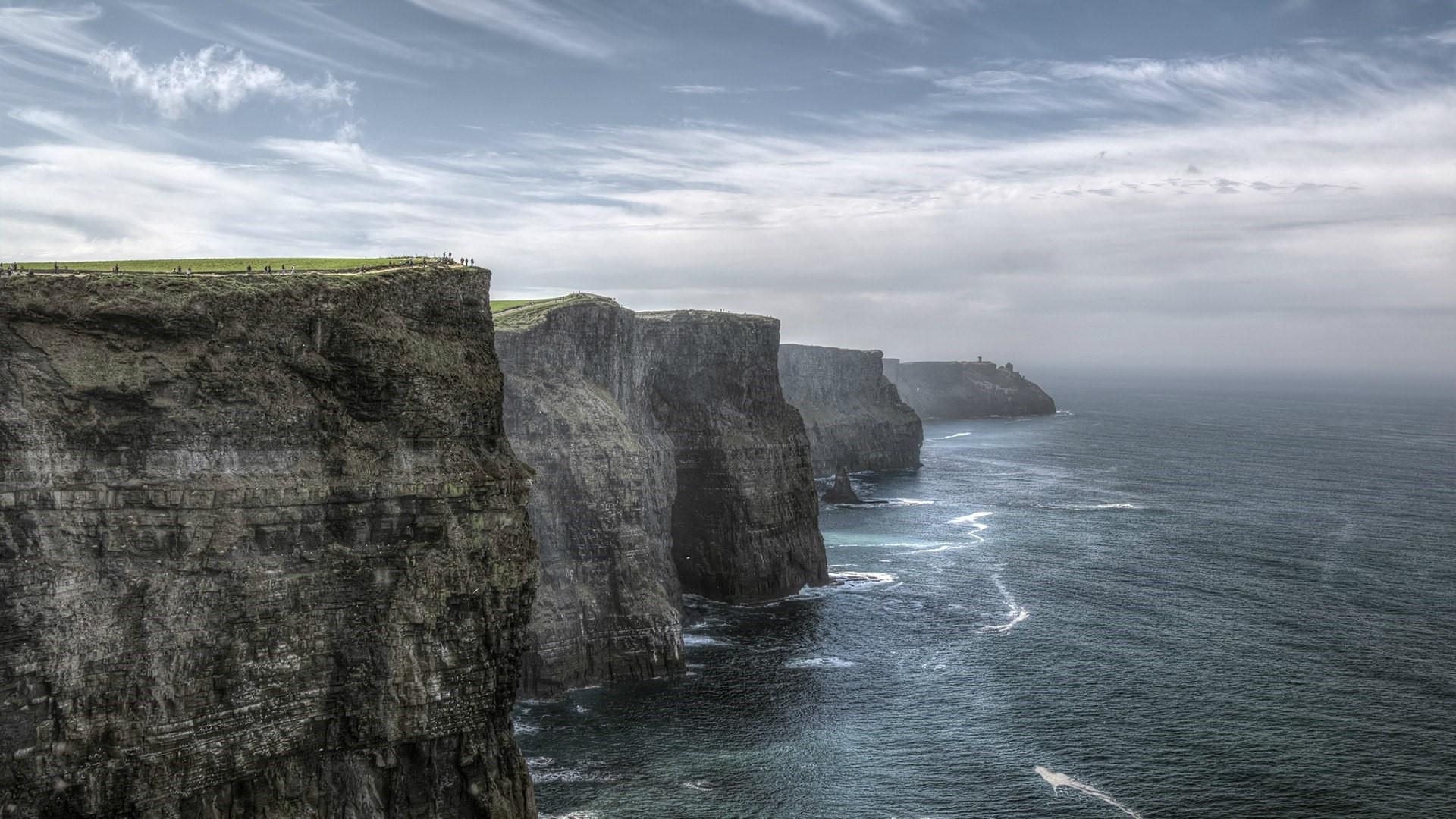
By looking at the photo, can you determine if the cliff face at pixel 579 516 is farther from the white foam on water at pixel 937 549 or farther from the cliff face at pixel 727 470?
the white foam on water at pixel 937 549

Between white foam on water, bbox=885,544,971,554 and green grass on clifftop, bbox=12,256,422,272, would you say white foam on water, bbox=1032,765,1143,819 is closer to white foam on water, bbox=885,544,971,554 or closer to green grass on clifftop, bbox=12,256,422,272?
green grass on clifftop, bbox=12,256,422,272

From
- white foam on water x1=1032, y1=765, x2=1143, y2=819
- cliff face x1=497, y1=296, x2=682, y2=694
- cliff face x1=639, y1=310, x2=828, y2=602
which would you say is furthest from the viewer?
cliff face x1=639, y1=310, x2=828, y2=602

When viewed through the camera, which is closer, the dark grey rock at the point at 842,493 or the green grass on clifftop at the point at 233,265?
the green grass on clifftop at the point at 233,265

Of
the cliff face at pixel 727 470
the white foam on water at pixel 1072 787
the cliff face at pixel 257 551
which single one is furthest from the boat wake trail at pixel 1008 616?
the cliff face at pixel 257 551

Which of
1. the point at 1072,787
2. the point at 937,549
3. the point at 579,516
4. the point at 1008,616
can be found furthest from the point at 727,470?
the point at 1072,787

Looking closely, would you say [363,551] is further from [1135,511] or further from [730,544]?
[1135,511]

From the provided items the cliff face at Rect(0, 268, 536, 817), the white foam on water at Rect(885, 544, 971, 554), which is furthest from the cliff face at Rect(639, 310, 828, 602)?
the cliff face at Rect(0, 268, 536, 817)

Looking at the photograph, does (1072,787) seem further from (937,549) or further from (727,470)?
(937,549)
